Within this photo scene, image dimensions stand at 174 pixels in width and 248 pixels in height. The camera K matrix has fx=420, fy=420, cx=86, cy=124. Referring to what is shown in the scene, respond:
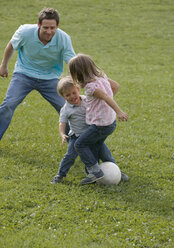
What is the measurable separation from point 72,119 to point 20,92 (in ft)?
4.61

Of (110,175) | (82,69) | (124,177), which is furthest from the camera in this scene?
(124,177)

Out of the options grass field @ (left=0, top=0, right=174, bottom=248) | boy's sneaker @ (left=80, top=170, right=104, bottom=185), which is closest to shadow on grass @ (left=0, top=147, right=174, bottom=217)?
grass field @ (left=0, top=0, right=174, bottom=248)

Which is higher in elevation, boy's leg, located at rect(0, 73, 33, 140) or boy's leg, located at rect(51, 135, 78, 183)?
boy's leg, located at rect(0, 73, 33, 140)

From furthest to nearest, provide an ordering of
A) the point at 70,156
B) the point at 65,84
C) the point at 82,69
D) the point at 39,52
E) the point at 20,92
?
the point at 20,92 → the point at 39,52 → the point at 70,156 → the point at 65,84 → the point at 82,69

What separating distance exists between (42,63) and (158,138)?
109 inches

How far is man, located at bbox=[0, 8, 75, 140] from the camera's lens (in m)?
6.68

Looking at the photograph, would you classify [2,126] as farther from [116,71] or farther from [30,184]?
[116,71]

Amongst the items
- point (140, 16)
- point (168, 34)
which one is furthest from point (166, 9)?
point (168, 34)

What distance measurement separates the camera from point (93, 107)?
566 centimetres

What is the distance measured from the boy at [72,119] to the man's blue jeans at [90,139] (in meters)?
0.20

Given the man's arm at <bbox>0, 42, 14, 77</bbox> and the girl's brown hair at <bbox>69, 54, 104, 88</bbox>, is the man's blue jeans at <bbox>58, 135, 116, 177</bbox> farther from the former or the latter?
the man's arm at <bbox>0, 42, 14, 77</bbox>

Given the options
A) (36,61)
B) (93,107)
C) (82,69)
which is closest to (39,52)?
(36,61)

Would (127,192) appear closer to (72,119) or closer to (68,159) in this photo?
(68,159)

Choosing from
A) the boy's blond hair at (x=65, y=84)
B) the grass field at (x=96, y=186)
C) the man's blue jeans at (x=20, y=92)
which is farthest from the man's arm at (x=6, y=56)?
the boy's blond hair at (x=65, y=84)
